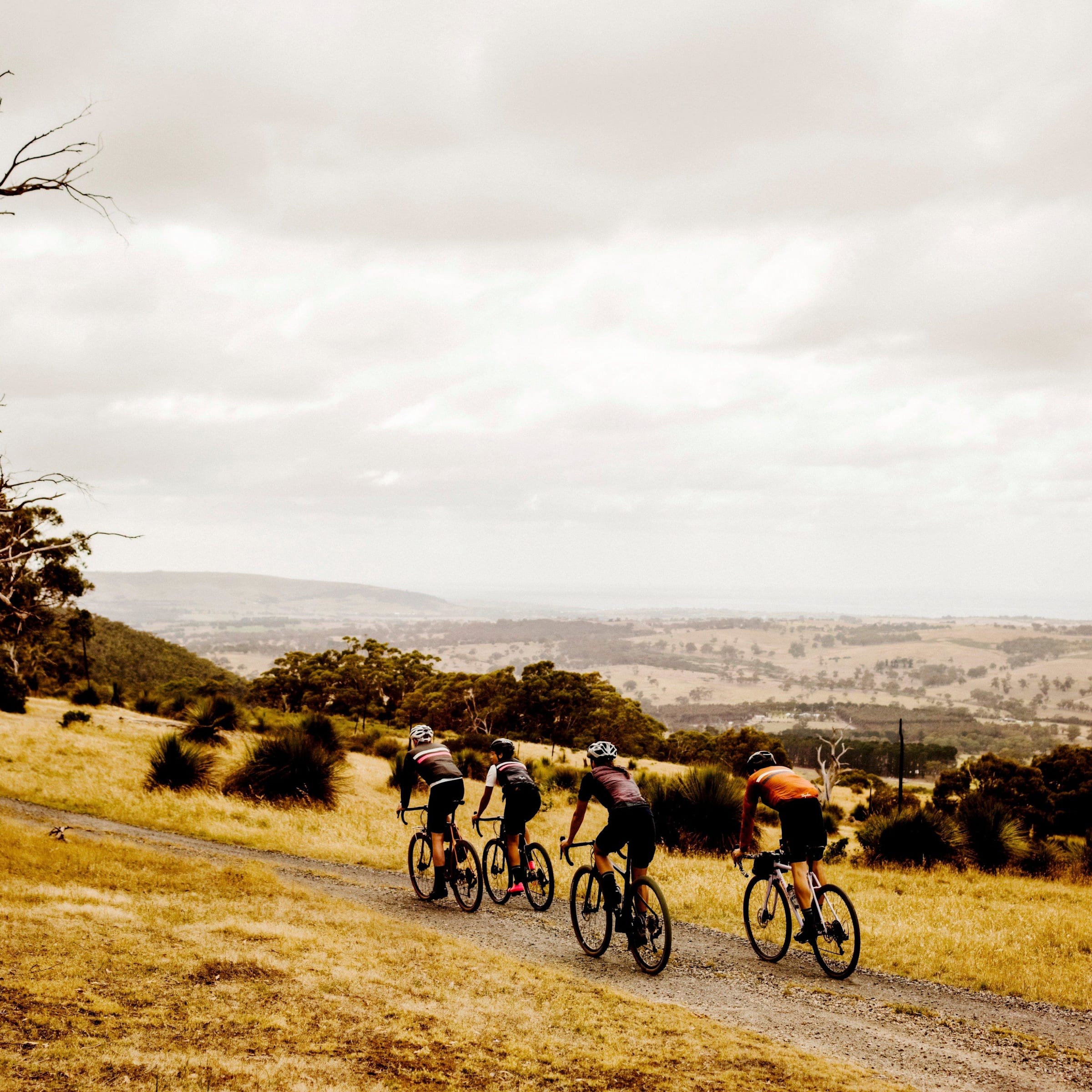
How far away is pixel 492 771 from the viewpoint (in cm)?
918

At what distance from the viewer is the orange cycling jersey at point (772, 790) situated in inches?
291

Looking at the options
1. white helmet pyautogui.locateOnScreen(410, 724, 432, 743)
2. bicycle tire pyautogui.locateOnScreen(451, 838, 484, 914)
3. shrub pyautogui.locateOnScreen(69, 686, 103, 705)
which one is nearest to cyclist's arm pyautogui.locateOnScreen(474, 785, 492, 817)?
bicycle tire pyautogui.locateOnScreen(451, 838, 484, 914)

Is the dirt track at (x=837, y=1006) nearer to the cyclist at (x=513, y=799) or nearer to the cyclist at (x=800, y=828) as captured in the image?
the cyclist at (x=513, y=799)

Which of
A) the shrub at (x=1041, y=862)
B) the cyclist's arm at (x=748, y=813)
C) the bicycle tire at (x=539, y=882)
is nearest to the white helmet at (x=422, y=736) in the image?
the bicycle tire at (x=539, y=882)

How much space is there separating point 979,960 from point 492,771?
550cm

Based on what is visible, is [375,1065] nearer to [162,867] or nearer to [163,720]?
[162,867]

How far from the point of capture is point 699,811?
17.4m

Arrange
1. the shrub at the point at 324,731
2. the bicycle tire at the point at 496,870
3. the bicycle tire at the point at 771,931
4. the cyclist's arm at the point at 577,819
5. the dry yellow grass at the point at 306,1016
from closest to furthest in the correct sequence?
the dry yellow grass at the point at 306,1016, the cyclist's arm at the point at 577,819, the bicycle tire at the point at 771,931, the bicycle tire at the point at 496,870, the shrub at the point at 324,731

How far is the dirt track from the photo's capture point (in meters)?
5.66

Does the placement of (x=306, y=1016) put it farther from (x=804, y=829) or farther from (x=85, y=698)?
(x=85, y=698)

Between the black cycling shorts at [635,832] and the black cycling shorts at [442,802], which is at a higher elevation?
the black cycling shorts at [635,832]

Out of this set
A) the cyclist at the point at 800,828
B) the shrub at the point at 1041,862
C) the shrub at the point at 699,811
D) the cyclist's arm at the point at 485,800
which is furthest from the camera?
the shrub at the point at 1041,862

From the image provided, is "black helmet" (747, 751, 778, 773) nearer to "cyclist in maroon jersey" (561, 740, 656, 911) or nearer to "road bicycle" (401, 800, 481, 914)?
"cyclist in maroon jersey" (561, 740, 656, 911)

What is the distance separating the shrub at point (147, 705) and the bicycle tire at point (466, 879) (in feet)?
86.9
